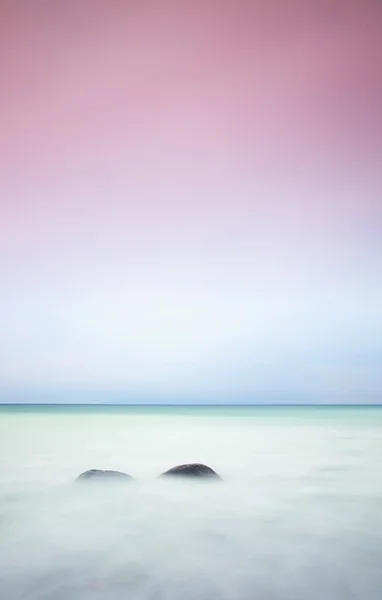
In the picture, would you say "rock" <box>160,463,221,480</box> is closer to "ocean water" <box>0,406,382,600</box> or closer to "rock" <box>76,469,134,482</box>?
"ocean water" <box>0,406,382,600</box>

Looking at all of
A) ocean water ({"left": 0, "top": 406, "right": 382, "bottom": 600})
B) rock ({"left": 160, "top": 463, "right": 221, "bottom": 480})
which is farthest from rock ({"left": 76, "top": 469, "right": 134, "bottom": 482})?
rock ({"left": 160, "top": 463, "right": 221, "bottom": 480})

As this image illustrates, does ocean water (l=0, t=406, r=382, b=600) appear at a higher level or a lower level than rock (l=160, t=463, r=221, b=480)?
lower

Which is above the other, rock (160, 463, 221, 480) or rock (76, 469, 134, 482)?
rock (160, 463, 221, 480)

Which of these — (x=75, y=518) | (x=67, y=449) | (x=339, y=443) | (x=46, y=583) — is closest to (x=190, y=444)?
(x=67, y=449)

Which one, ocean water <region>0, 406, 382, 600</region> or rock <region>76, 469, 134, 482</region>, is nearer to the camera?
ocean water <region>0, 406, 382, 600</region>

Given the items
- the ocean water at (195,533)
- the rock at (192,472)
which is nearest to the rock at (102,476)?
the ocean water at (195,533)

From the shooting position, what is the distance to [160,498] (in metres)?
3.74

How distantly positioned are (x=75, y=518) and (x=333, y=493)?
2.20 meters

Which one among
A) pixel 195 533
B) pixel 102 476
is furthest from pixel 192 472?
pixel 195 533

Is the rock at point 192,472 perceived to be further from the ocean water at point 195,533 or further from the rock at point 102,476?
the rock at point 102,476

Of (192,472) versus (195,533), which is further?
(192,472)

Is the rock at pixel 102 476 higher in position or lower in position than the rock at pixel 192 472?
lower

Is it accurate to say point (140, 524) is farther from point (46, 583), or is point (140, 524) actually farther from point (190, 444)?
point (190, 444)

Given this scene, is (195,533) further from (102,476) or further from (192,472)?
(102,476)
